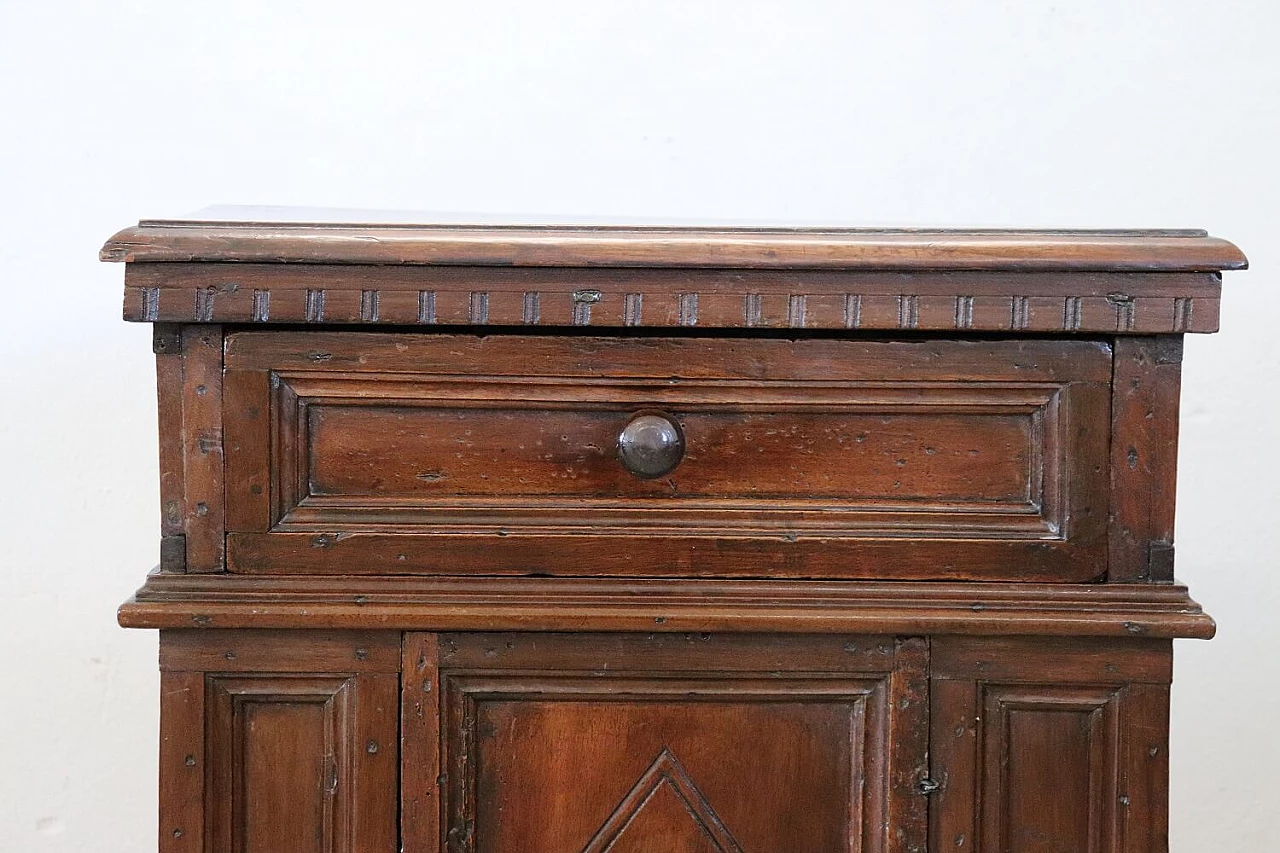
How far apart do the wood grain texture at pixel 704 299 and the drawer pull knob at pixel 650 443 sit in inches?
2.8

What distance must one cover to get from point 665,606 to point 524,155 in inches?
35.7

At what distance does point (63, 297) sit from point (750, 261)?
1.12m

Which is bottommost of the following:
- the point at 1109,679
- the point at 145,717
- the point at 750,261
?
the point at 145,717

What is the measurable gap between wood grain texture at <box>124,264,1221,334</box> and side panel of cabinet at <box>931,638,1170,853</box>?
0.24 m

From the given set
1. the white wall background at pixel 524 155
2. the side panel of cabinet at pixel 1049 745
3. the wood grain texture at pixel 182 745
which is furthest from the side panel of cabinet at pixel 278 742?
the white wall background at pixel 524 155

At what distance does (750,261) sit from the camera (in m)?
0.88

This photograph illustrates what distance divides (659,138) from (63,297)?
2.63ft

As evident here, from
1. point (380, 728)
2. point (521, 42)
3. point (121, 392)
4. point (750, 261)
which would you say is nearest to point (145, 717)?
point (121, 392)

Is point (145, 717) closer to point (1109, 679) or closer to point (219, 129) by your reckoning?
point (219, 129)

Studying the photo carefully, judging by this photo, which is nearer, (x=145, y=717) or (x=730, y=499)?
(x=730, y=499)

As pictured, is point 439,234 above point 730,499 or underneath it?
above

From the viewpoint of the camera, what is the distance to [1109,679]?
922 mm

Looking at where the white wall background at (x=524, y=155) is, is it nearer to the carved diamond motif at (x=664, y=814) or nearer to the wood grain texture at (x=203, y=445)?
the wood grain texture at (x=203, y=445)

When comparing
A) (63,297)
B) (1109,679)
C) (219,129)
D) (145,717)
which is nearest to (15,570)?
(145,717)
